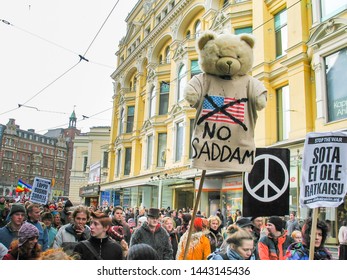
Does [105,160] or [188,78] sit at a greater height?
[188,78]

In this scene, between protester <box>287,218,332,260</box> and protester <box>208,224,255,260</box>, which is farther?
protester <box>287,218,332,260</box>

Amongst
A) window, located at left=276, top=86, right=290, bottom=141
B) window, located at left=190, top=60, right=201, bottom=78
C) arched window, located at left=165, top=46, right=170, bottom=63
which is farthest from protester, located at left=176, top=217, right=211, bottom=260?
arched window, located at left=165, top=46, right=170, bottom=63

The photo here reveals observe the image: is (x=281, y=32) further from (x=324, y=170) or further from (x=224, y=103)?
(x=224, y=103)

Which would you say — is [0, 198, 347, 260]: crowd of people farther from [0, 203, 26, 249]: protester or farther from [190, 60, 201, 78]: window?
[190, 60, 201, 78]: window

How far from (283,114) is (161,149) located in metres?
11.1

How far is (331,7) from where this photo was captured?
1220 cm

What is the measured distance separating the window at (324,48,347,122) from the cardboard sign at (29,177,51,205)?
29.9 ft

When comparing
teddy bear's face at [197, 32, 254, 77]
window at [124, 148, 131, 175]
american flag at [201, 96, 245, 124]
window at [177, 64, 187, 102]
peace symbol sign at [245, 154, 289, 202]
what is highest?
window at [177, 64, 187, 102]

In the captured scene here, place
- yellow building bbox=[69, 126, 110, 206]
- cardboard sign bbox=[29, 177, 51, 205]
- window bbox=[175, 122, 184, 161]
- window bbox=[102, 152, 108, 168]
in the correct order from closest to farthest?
cardboard sign bbox=[29, 177, 51, 205] < window bbox=[175, 122, 184, 161] < window bbox=[102, 152, 108, 168] < yellow building bbox=[69, 126, 110, 206]

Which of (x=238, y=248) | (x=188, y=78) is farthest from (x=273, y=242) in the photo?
(x=188, y=78)

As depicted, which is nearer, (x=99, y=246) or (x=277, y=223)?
(x=99, y=246)

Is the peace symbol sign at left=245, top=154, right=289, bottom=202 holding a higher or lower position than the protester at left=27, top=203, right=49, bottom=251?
higher

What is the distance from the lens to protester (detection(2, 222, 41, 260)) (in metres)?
3.14

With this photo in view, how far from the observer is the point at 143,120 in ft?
89.6
